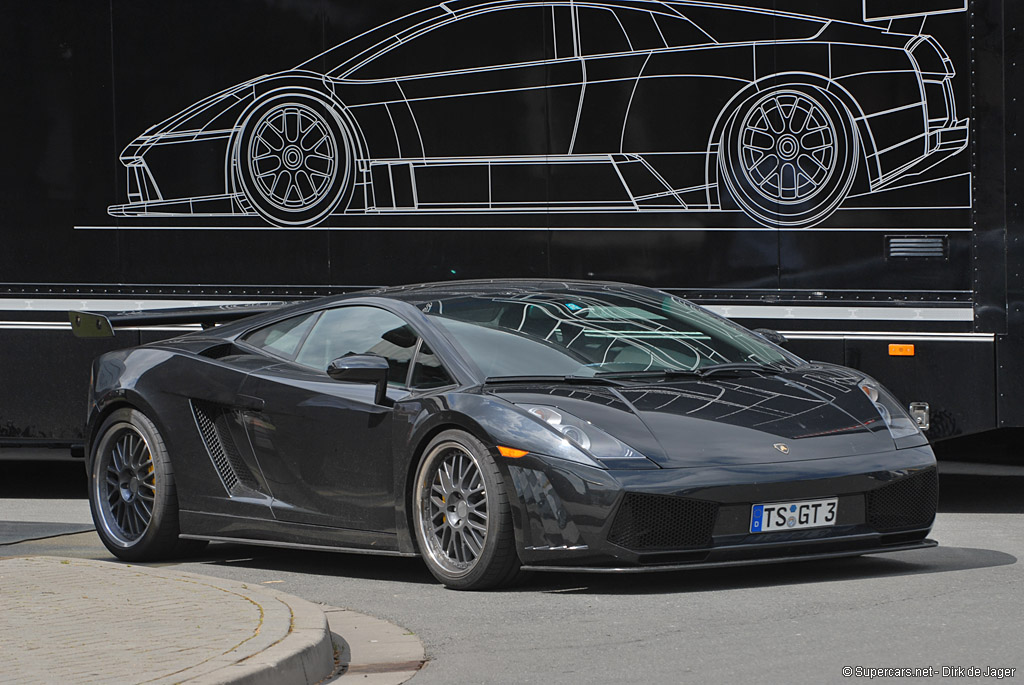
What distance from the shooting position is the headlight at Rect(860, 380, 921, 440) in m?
7.05

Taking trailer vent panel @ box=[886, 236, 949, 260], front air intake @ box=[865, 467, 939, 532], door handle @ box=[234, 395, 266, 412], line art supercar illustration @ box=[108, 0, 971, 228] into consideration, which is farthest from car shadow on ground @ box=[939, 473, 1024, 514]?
door handle @ box=[234, 395, 266, 412]

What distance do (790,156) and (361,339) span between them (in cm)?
326

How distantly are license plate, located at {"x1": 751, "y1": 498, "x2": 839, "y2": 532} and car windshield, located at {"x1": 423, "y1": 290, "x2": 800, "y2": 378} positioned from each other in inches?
39.6

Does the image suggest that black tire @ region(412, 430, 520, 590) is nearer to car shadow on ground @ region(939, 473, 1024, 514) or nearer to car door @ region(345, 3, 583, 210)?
car door @ region(345, 3, 583, 210)

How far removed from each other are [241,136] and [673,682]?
6.15 metres

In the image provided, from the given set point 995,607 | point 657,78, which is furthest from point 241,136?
point 995,607

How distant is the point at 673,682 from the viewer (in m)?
5.09

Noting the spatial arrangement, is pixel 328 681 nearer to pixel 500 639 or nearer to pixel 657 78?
pixel 500 639

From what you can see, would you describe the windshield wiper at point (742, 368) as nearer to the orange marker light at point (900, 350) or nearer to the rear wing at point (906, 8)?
the orange marker light at point (900, 350)

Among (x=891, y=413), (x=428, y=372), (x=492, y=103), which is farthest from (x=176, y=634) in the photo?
(x=492, y=103)

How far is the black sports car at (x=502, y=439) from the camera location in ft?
21.4

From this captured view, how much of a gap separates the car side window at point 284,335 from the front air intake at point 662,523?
7.34 ft

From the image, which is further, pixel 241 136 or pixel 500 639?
pixel 241 136

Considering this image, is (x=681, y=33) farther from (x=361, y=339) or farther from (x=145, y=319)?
(x=145, y=319)
